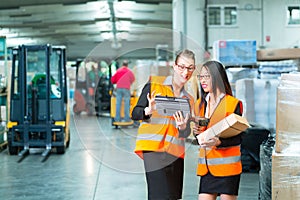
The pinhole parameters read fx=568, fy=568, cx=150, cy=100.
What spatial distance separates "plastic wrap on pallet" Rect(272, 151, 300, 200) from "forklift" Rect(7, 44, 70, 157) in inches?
247

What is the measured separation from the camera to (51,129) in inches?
→ 360

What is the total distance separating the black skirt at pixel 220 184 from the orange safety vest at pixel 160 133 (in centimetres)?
27

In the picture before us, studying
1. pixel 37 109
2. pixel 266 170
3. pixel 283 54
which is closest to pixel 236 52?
pixel 283 54

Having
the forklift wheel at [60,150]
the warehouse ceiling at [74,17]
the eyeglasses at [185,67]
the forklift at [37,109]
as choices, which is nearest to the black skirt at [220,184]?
the eyeglasses at [185,67]

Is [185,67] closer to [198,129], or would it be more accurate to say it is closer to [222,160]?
[198,129]

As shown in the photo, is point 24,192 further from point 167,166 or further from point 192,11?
point 192,11

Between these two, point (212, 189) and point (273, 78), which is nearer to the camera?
point (212, 189)

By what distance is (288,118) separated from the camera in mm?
3193

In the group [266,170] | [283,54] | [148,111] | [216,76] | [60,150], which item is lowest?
[60,150]

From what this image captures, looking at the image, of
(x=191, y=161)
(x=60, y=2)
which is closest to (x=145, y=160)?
(x=191, y=161)

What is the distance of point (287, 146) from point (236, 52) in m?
5.50

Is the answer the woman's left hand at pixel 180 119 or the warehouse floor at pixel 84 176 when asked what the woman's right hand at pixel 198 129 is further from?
the warehouse floor at pixel 84 176

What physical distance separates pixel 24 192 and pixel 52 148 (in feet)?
11.9

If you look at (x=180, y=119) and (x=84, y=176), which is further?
(x=84, y=176)
